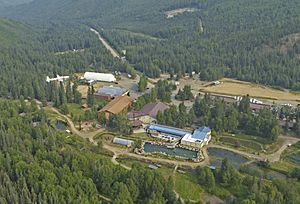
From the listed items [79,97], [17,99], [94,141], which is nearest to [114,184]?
[94,141]

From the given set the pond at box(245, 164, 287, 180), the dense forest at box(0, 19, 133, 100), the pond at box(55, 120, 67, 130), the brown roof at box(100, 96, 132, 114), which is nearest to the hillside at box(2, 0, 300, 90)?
the dense forest at box(0, 19, 133, 100)

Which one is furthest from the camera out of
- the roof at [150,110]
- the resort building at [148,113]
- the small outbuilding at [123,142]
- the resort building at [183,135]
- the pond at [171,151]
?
the roof at [150,110]

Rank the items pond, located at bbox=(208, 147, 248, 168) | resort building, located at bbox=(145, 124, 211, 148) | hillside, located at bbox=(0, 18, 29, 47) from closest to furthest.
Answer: pond, located at bbox=(208, 147, 248, 168), resort building, located at bbox=(145, 124, 211, 148), hillside, located at bbox=(0, 18, 29, 47)

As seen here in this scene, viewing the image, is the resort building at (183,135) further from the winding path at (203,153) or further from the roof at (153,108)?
the roof at (153,108)

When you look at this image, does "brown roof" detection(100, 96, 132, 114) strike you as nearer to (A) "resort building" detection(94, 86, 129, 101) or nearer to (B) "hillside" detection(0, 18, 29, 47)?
(A) "resort building" detection(94, 86, 129, 101)

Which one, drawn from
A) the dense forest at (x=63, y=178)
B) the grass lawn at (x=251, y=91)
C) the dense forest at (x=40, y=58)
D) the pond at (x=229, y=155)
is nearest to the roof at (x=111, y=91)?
the dense forest at (x=40, y=58)
